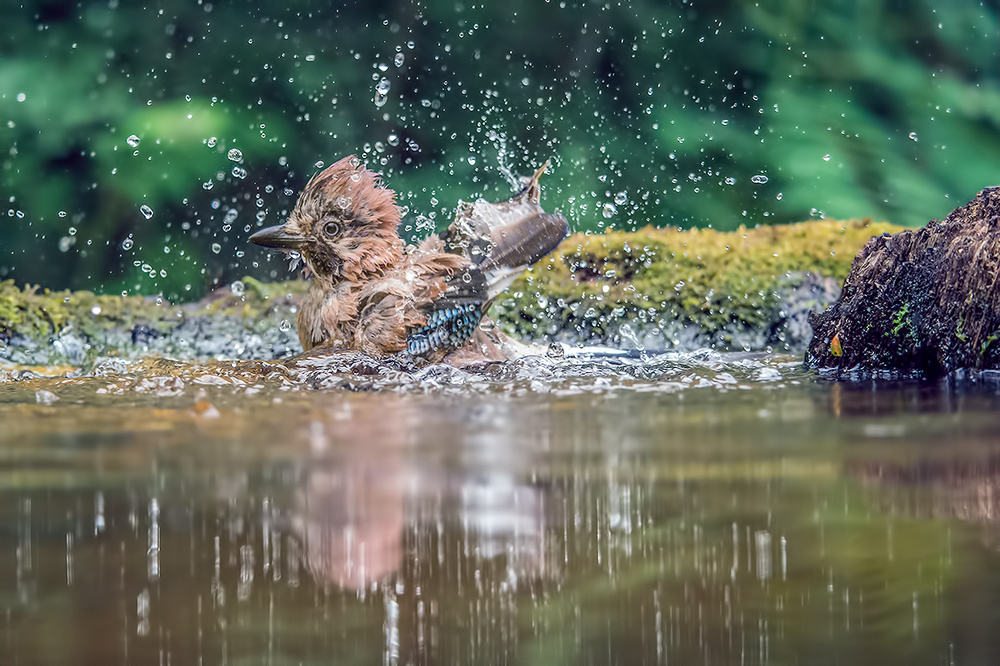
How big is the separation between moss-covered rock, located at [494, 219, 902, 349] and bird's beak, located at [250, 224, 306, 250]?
1586mm

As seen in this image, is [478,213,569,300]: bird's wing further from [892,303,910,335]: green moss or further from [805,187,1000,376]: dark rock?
[892,303,910,335]: green moss

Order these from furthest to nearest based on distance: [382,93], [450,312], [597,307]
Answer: [382,93], [597,307], [450,312]

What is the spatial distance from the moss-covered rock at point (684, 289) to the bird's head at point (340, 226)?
134 cm

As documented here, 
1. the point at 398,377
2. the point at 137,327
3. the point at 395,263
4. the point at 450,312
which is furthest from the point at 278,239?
the point at 137,327

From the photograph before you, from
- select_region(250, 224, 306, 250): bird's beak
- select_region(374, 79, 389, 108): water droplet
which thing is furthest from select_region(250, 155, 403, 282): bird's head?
select_region(374, 79, 389, 108): water droplet

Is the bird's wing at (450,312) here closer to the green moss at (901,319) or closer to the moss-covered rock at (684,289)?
the moss-covered rock at (684,289)

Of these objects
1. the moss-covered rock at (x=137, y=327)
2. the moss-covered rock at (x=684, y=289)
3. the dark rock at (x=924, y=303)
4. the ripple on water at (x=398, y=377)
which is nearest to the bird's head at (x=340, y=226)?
the ripple on water at (x=398, y=377)

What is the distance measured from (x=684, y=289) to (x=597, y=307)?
51cm

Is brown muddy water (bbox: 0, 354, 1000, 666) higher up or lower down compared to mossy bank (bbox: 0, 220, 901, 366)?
lower down

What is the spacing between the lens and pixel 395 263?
5.27 metres

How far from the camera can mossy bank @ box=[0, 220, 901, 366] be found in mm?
6090

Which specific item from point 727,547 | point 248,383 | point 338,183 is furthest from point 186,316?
point 727,547

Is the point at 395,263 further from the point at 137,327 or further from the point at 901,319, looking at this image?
the point at 901,319

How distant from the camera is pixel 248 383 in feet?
13.6
